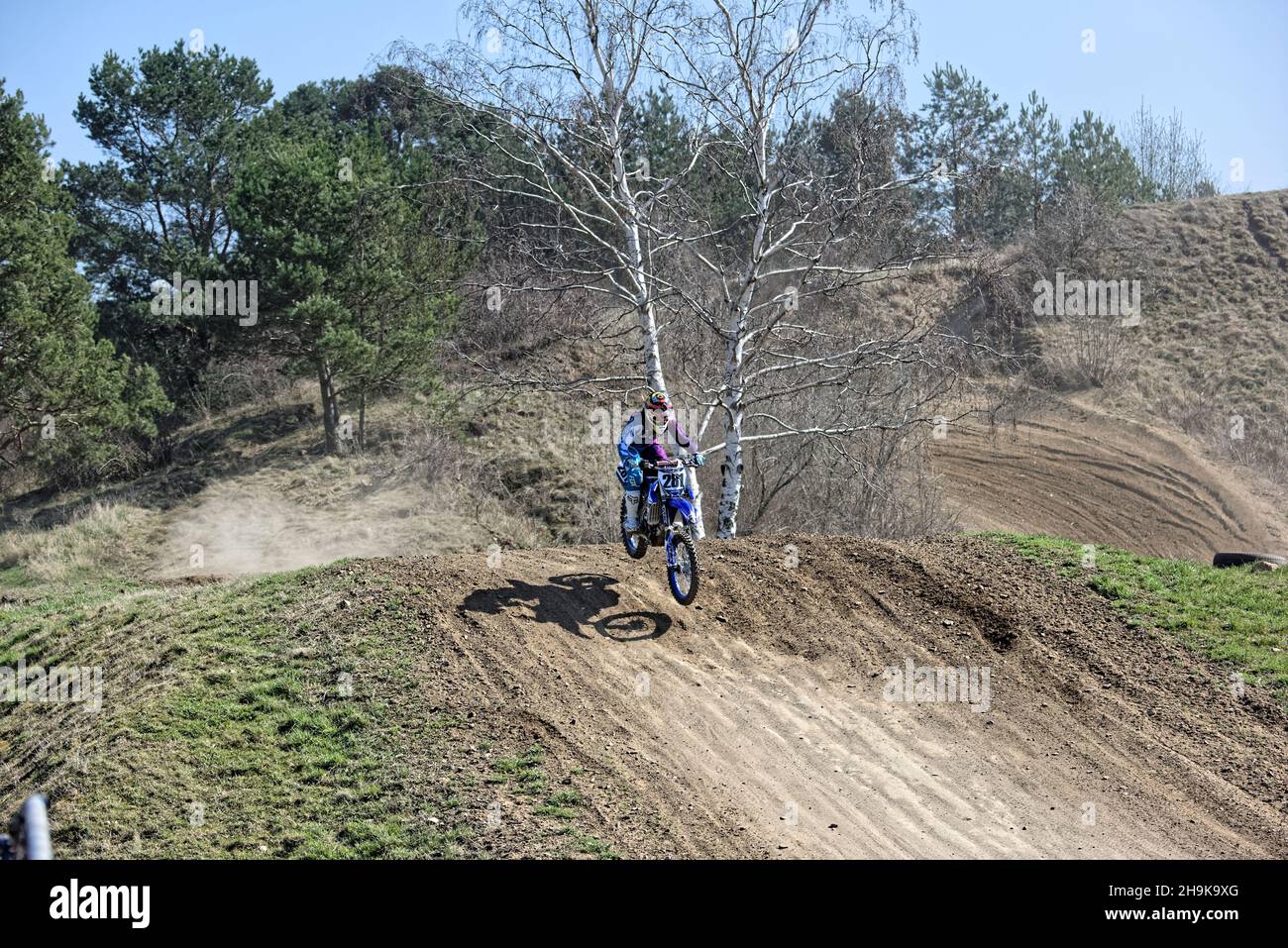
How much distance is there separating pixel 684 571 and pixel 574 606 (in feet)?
3.98

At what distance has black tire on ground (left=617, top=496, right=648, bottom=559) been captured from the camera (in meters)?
12.2

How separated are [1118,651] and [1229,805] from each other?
2634 mm

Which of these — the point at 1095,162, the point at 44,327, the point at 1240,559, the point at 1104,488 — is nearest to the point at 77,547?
the point at 44,327

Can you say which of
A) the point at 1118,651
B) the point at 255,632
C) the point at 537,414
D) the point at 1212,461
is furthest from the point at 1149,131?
the point at 255,632

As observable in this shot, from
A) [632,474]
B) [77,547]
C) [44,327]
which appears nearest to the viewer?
[632,474]

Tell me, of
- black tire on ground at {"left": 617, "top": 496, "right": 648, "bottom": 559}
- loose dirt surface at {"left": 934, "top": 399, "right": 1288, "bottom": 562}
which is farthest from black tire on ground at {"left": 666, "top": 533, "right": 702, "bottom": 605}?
loose dirt surface at {"left": 934, "top": 399, "right": 1288, "bottom": 562}

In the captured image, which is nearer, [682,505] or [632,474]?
[682,505]

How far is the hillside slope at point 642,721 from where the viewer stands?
822cm

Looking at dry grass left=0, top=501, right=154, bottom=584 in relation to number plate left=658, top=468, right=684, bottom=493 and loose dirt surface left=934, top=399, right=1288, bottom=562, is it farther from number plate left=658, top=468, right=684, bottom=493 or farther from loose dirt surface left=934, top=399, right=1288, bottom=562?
loose dirt surface left=934, top=399, right=1288, bottom=562

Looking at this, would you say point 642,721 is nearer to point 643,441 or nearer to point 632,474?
point 632,474

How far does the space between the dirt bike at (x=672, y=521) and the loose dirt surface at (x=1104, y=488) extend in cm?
1637

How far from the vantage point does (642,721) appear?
31.8 feet

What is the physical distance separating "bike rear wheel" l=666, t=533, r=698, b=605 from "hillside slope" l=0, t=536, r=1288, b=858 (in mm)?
365

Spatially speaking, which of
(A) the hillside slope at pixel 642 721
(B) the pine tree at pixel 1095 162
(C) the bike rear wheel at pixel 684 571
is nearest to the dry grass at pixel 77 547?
(A) the hillside slope at pixel 642 721
